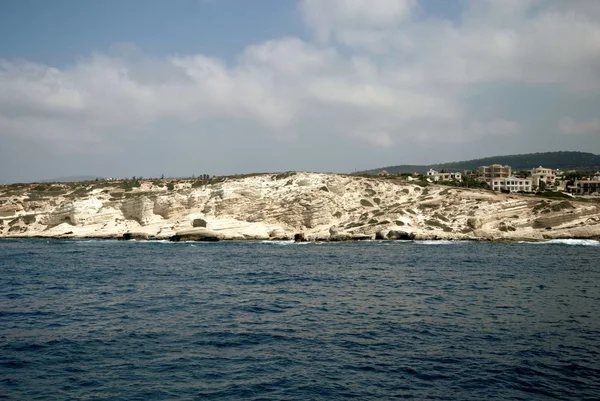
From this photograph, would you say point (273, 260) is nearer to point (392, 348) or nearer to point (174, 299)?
point (174, 299)

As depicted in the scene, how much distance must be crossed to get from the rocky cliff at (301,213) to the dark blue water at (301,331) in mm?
26298

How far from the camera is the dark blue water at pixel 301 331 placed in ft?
53.2

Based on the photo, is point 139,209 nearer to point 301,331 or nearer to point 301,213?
point 301,213

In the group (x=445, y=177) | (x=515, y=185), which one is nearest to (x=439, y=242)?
(x=515, y=185)

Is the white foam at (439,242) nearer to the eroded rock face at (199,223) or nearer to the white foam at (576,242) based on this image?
the white foam at (576,242)

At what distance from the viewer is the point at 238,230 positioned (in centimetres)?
7069

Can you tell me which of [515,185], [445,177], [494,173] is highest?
[494,173]

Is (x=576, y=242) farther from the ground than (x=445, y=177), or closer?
closer

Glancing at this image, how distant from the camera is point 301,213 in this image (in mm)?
74500

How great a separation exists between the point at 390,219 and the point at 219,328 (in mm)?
51167

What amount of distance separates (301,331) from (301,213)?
5214cm

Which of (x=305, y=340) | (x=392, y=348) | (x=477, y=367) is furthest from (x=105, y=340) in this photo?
(x=477, y=367)

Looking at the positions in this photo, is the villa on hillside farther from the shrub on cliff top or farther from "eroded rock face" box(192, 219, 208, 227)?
"eroded rock face" box(192, 219, 208, 227)

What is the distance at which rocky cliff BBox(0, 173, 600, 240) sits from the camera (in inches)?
2692
